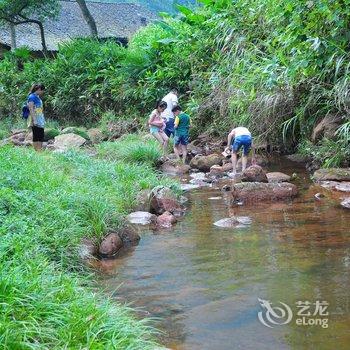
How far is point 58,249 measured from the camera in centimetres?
→ 543

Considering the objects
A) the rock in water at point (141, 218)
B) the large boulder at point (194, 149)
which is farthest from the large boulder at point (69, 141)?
the rock in water at point (141, 218)

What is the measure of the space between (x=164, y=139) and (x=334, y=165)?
4430 millimetres

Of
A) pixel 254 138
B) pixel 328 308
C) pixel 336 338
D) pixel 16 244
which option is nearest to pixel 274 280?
pixel 328 308

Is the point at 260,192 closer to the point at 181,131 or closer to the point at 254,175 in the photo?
the point at 254,175

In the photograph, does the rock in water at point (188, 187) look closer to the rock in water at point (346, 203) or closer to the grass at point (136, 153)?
the grass at point (136, 153)

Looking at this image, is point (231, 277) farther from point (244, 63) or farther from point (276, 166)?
point (244, 63)

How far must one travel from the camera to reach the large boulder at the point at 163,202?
816 cm

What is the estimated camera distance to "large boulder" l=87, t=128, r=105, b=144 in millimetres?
16634

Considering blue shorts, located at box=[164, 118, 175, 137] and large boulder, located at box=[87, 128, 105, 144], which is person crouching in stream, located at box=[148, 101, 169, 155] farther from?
large boulder, located at box=[87, 128, 105, 144]

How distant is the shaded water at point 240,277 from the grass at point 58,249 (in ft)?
1.30

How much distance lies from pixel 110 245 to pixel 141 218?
1.42m

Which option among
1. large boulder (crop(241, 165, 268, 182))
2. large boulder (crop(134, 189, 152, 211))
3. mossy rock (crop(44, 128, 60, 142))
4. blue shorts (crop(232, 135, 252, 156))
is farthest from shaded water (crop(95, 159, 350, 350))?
mossy rock (crop(44, 128, 60, 142))
